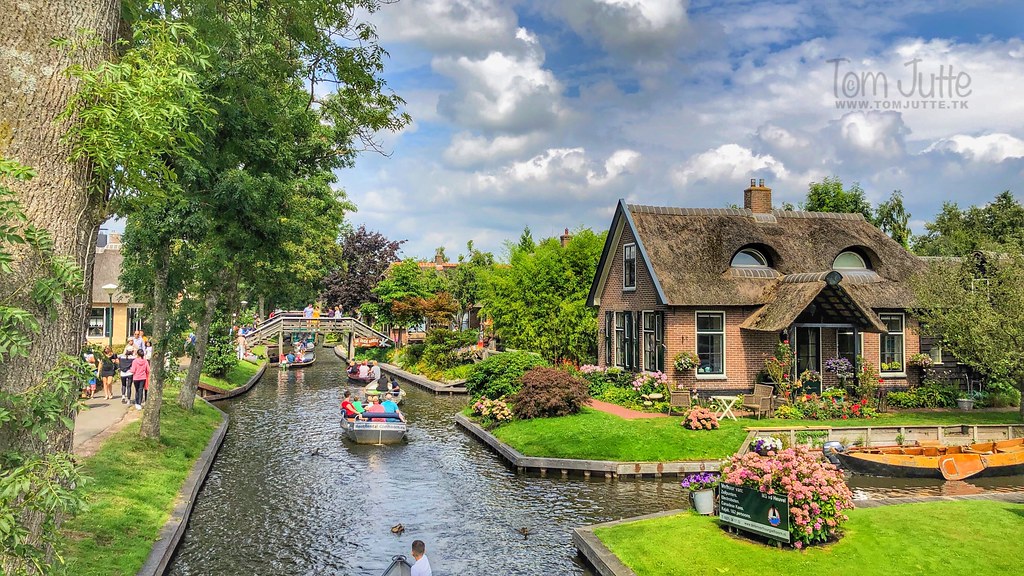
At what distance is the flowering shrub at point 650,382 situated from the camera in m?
25.2

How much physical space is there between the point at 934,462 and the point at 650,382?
9776mm

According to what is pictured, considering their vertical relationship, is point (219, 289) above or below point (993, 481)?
above

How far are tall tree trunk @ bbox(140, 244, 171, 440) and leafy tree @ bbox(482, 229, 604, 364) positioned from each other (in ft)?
63.3

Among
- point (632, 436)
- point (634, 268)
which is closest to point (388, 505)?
point (632, 436)

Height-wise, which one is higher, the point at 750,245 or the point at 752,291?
the point at 750,245

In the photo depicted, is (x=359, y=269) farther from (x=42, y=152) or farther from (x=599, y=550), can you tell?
(x=42, y=152)

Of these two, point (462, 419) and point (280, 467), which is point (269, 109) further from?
point (462, 419)

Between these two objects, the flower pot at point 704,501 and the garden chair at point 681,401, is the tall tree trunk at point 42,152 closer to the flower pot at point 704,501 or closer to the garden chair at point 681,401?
the flower pot at point 704,501

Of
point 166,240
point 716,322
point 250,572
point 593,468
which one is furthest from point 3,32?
point 716,322

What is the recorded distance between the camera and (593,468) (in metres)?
18.8

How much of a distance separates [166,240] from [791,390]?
2091 cm

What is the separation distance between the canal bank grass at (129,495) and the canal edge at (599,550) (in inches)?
291

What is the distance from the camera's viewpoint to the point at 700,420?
20797mm

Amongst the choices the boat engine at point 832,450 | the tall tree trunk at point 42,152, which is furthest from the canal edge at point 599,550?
the tall tree trunk at point 42,152
